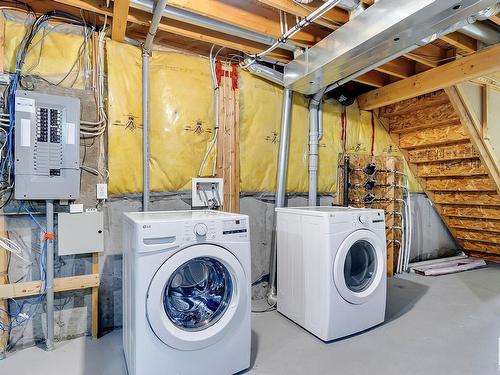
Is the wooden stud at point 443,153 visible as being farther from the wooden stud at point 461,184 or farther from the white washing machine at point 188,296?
the white washing machine at point 188,296

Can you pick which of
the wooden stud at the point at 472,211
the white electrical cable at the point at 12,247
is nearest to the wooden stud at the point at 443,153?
the wooden stud at the point at 472,211

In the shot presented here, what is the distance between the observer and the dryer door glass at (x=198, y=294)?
1.66 m

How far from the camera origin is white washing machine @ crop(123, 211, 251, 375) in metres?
1.48

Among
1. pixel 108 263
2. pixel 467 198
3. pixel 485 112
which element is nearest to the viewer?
pixel 108 263

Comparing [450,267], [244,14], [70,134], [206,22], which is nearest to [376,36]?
[244,14]

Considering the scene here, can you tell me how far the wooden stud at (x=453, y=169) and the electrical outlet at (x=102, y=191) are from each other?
12.6 ft

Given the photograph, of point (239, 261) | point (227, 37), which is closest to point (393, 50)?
point (227, 37)

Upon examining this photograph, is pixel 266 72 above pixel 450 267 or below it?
above

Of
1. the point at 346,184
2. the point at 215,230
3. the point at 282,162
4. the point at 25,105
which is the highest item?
the point at 25,105

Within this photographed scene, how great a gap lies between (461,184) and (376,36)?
2.77m

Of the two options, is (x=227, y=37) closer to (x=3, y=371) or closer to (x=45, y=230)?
(x=45, y=230)

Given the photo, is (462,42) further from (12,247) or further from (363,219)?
(12,247)

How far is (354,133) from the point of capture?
357cm

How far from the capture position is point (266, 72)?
2.79 metres
